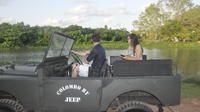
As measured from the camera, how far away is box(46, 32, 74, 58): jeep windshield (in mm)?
4812

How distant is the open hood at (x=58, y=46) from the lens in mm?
4793

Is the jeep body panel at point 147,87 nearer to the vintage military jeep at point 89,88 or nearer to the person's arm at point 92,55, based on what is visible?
the vintage military jeep at point 89,88

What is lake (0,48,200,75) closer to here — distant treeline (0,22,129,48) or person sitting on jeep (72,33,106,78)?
person sitting on jeep (72,33,106,78)

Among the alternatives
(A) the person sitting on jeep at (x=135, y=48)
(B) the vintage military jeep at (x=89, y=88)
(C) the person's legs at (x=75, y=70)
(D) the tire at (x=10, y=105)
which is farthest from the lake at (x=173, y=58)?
(B) the vintage military jeep at (x=89, y=88)

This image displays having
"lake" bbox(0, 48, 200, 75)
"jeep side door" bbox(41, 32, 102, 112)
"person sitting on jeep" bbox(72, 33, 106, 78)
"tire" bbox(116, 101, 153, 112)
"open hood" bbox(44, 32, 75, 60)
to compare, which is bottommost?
"lake" bbox(0, 48, 200, 75)

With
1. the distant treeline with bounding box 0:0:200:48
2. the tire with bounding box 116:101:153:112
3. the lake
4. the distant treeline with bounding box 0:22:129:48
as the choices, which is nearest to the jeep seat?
the tire with bounding box 116:101:153:112

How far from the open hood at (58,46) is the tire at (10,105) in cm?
78

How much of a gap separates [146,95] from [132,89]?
1.08 ft

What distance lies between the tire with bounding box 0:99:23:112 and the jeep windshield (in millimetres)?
815

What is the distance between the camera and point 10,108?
15.5 feet

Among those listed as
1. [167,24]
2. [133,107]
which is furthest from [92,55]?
[167,24]

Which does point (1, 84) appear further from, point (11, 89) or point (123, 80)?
point (123, 80)

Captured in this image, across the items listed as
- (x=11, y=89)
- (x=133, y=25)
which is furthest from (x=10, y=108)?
(x=133, y=25)

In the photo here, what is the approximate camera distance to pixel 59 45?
518 centimetres
